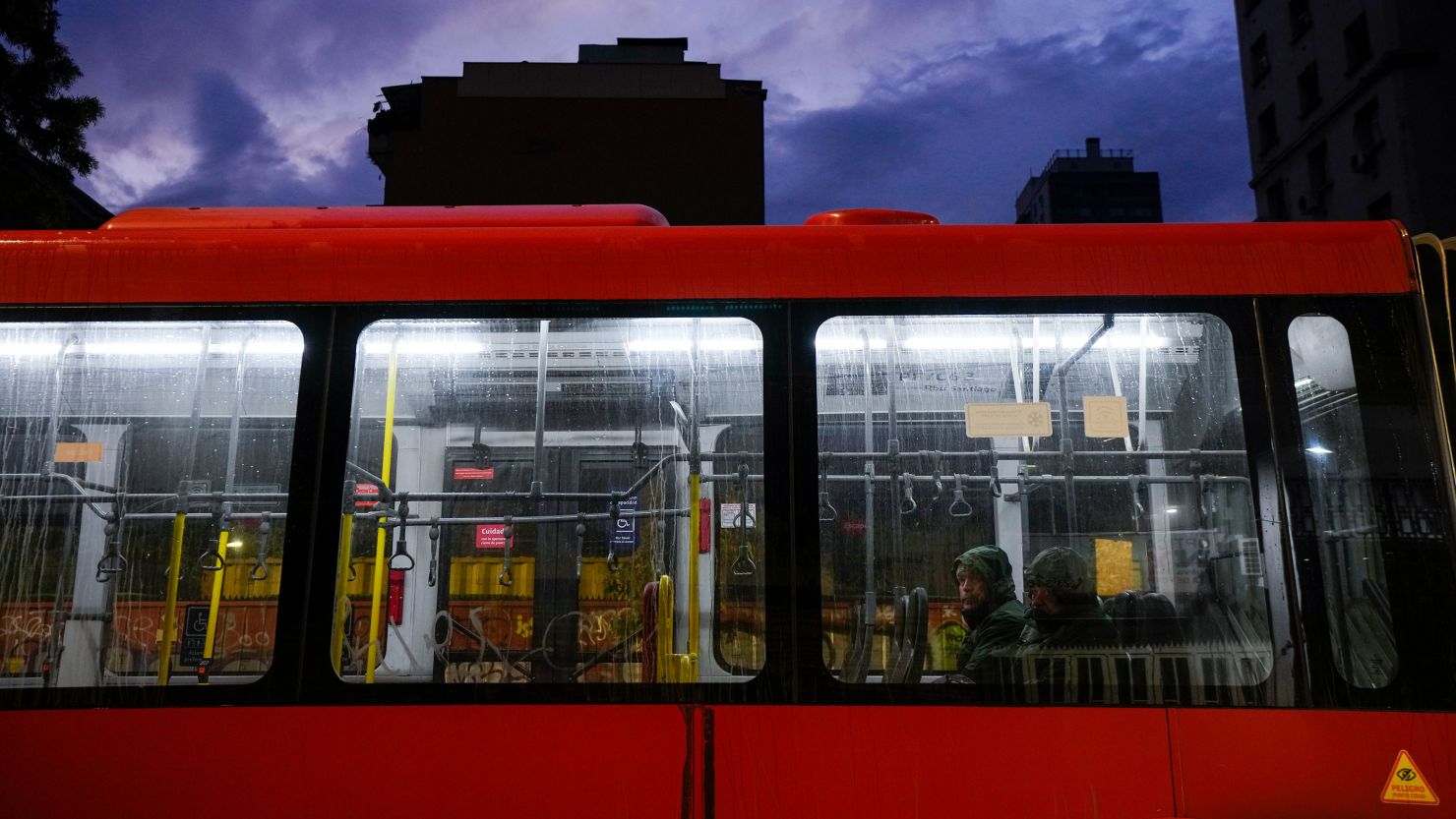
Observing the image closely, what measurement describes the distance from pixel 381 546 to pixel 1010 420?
2.40 m

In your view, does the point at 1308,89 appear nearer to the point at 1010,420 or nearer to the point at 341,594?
the point at 1010,420

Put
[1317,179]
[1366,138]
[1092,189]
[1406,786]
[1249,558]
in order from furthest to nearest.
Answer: [1092,189] → [1317,179] → [1366,138] → [1249,558] → [1406,786]

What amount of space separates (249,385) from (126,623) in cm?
96

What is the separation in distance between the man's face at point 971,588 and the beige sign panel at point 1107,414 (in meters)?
0.70

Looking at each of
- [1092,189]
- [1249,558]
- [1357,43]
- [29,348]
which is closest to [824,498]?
[1249,558]

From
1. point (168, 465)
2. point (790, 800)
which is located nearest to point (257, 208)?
point (168, 465)

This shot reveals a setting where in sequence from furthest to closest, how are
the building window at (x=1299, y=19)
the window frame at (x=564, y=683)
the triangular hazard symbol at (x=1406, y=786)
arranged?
the building window at (x=1299, y=19)
the window frame at (x=564, y=683)
the triangular hazard symbol at (x=1406, y=786)

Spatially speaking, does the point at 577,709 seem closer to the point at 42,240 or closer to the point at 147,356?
the point at 147,356

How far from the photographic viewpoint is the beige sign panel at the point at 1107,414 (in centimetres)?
364

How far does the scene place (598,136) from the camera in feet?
89.9

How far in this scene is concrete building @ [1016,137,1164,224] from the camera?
94.5 m

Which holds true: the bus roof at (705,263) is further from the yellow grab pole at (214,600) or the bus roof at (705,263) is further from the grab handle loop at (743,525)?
the yellow grab pole at (214,600)

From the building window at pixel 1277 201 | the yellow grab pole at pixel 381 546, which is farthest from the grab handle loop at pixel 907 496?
the building window at pixel 1277 201

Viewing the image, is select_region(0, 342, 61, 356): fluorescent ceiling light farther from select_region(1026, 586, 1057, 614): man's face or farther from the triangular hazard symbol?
the triangular hazard symbol
